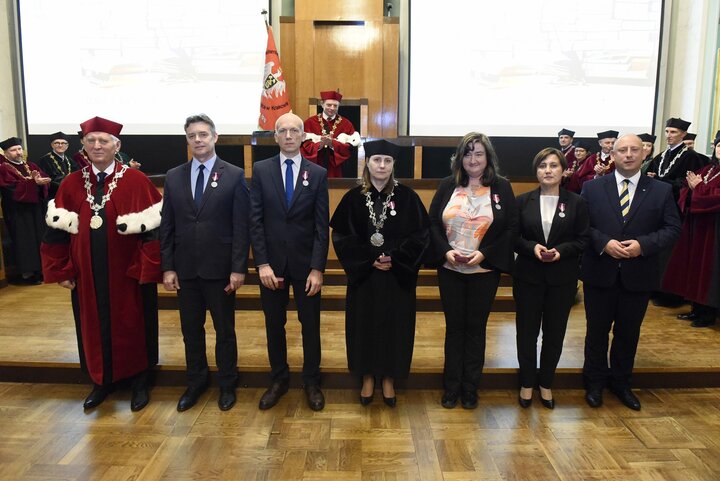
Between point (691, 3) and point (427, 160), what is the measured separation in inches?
163

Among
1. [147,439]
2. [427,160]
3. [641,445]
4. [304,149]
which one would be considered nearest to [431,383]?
[641,445]

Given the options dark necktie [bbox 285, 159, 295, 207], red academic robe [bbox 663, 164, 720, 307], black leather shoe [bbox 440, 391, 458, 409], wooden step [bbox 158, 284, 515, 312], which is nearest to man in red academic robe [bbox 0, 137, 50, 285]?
wooden step [bbox 158, 284, 515, 312]

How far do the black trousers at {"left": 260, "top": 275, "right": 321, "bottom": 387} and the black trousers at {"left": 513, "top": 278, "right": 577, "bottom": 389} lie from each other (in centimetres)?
112

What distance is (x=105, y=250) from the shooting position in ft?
8.66

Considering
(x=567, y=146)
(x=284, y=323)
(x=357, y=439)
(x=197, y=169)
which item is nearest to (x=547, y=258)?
(x=357, y=439)

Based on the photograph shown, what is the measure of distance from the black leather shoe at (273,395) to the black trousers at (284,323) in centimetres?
3

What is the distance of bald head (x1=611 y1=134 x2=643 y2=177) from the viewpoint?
2641mm

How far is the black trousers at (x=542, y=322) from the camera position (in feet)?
8.80

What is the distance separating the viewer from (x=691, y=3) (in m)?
6.69

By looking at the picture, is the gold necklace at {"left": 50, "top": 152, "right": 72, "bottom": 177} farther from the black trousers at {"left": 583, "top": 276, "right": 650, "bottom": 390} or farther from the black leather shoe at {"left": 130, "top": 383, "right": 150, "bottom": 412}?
the black trousers at {"left": 583, "top": 276, "right": 650, "bottom": 390}

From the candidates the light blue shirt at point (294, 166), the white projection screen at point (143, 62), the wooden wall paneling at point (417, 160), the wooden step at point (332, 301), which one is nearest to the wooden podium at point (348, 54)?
the white projection screen at point (143, 62)

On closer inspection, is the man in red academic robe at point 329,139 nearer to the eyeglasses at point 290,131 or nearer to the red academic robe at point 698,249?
the eyeglasses at point 290,131

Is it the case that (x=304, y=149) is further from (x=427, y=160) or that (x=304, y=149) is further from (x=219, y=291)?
(x=219, y=291)

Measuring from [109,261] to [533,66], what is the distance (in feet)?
20.6
